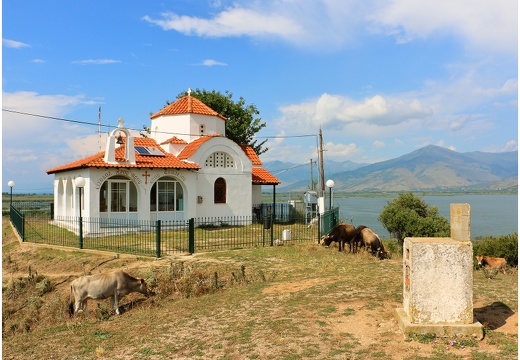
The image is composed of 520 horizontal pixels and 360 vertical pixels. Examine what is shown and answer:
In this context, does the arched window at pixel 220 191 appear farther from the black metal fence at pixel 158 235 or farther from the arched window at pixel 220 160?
the black metal fence at pixel 158 235

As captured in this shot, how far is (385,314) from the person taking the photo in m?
8.48

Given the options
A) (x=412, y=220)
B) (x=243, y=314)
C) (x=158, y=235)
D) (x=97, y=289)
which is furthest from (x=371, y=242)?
(x=412, y=220)

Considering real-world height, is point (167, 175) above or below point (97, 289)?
above

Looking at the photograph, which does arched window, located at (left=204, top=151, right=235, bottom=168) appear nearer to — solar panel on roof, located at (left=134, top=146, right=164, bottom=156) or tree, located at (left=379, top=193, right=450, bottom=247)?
solar panel on roof, located at (left=134, top=146, right=164, bottom=156)

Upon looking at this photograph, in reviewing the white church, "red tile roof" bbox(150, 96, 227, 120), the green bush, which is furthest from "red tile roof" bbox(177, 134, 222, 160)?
the green bush

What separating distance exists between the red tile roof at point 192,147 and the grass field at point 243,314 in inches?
393

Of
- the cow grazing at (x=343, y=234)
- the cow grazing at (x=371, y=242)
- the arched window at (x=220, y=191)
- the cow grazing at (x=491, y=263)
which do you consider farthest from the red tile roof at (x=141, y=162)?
the cow grazing at (x=491, y=263)

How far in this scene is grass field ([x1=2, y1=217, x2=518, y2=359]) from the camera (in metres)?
7.16

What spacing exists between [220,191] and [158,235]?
10.5 meters

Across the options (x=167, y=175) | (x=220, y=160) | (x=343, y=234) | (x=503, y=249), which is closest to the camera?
(x=343, y=234)

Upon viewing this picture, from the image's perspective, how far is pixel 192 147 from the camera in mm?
25578

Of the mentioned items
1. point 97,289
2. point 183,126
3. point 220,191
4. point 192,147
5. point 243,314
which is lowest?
point 243,314

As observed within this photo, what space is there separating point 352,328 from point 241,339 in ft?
6.38

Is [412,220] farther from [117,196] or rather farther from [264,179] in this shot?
[117,196]
